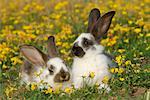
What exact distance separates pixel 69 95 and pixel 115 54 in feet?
6.19

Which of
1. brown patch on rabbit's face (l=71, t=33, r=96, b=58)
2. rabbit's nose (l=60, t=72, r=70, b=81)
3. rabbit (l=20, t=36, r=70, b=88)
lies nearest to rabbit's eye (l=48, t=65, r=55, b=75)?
rabbit (l=20, t=36, r=70, b=88)

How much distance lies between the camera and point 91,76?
7746mm

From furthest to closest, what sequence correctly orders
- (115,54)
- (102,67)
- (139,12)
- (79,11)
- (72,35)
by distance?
(79,11) → (139,12) → (72,35) → (115,54) → (102,67)

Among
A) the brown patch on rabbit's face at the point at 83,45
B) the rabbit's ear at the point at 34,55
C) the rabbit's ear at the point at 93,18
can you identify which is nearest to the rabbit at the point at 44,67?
the rabbit's ear at the point at 34,55

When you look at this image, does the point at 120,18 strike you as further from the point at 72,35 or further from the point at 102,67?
the point at 102,67

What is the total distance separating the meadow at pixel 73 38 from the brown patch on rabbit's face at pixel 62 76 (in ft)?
1.12

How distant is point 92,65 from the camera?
329 inches

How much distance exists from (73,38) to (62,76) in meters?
2.57

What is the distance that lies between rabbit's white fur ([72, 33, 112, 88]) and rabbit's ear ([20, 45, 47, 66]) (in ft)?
1.81

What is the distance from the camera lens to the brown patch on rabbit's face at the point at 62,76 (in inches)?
324

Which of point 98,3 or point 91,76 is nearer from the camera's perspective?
point 91,76

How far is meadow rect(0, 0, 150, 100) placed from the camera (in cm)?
786

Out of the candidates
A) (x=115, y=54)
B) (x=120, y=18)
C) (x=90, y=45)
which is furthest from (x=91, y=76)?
(x=120, y=18)

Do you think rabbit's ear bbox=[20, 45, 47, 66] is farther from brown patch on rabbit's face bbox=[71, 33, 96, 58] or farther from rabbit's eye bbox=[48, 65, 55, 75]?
brown patch on rabbit's face bbox=[71, 33, 96, 58]
